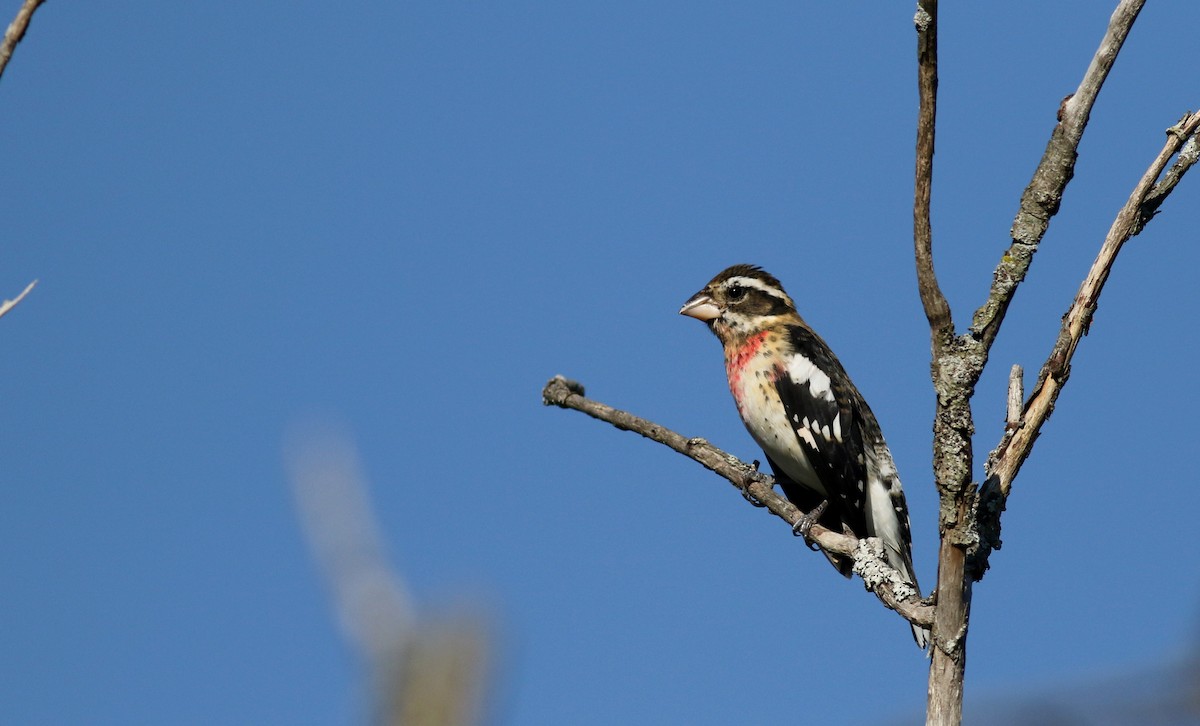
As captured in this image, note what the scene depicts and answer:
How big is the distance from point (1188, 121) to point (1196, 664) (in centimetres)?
360

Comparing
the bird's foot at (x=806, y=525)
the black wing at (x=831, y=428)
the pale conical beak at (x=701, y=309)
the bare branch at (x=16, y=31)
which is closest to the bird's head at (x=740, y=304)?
the pale conical beak at (x=701, y=309)

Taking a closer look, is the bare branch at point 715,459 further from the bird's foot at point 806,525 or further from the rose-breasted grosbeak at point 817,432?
the rose-breasted grosbeak at point 817,432

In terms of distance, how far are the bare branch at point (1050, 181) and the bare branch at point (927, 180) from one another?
5.5 inches

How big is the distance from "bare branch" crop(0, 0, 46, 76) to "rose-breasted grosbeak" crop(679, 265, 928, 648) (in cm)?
649

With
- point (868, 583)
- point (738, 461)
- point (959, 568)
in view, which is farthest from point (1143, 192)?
point (738, 461)

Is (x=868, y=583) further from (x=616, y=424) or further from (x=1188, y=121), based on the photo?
(x=1188, y=121)

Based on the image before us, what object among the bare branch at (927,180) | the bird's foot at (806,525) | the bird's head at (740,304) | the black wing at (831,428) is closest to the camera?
the bare branch at (927,180)

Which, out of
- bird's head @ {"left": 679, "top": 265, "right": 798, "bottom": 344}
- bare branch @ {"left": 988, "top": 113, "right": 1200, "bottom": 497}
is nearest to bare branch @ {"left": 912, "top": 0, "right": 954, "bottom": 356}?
bare branch @ {"left": 988, "top": 113, "right": 1200, "bottom": 497}

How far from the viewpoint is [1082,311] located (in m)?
4.77

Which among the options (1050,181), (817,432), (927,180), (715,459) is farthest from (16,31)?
(817,432)

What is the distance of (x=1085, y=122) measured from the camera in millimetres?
4461

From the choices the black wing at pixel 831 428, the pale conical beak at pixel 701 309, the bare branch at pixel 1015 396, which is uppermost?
the pale conical beak at pixel 701 309

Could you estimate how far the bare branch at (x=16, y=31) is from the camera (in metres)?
2.78

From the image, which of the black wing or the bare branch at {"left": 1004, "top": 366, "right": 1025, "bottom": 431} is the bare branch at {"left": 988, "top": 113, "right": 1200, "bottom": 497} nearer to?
the bare branch at {"left": 1004, "top": 366, "right": 1025, "bottom": 431}
